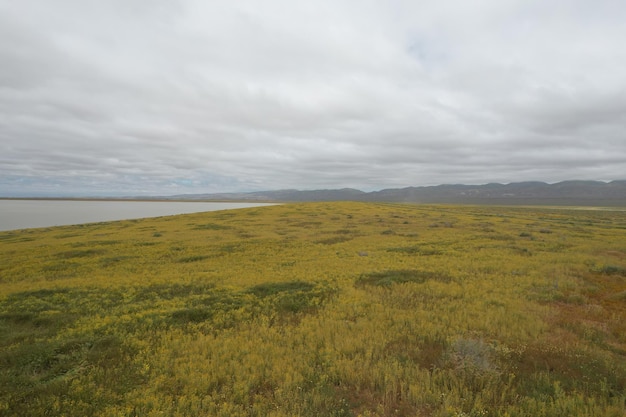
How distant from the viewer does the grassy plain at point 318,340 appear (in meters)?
7.04

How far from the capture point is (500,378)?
25.5ft

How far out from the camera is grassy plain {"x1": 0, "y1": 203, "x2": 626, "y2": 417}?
7.04 metres

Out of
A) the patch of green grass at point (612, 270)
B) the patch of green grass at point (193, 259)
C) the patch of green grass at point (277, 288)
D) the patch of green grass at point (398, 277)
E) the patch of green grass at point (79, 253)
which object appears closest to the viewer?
the patch of green grass at point (277, 288)

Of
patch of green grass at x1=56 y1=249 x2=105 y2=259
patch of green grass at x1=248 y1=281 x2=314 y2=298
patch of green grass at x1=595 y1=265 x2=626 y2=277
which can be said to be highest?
patch of green grass at x1=56 y1=249 x2=105 y2=259

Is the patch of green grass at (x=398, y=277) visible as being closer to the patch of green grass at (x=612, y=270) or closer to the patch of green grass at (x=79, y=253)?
the patch of green grass at (x=612, y=270)

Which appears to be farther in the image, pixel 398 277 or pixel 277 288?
pixel 398 277

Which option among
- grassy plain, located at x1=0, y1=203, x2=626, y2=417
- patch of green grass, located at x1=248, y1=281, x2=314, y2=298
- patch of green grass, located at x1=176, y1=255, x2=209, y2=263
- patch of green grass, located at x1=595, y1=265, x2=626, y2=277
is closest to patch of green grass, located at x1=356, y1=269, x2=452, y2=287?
grassy plain, located at x1=0, y1=203, x2=626, y2=417

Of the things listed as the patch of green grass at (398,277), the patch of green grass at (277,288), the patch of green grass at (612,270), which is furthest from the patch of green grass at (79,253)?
the patch of green grass at (612,270)

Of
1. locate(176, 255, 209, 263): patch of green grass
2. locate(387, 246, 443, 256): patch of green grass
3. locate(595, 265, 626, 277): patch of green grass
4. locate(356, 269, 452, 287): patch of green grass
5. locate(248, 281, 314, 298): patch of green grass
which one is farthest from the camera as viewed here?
locate(387, 246, 443, 256): patch of green grass

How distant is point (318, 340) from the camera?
1015cm

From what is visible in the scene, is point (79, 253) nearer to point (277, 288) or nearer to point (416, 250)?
point (277, 288)

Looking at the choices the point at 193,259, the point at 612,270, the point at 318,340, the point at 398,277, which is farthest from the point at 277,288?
the point at 612,270

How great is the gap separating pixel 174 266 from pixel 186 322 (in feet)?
37.6

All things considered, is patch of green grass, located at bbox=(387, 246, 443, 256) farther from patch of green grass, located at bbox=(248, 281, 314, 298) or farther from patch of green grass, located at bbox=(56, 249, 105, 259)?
patch of green grass, located at bbox=(56, 249, 105, 259)
